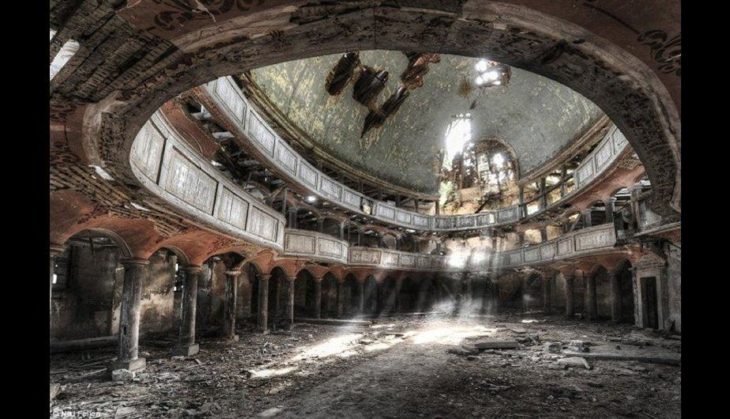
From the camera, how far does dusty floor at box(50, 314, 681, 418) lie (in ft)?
20.5

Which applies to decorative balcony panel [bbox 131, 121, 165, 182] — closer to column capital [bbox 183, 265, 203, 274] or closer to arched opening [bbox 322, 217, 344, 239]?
column capital [bbox 183, 265, 203, 274]

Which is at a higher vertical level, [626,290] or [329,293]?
[626,290]

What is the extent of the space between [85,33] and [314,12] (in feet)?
5.03

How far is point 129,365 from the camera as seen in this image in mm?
8727

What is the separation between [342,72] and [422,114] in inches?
360

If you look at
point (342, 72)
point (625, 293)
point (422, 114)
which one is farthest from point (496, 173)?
point (342, 72)

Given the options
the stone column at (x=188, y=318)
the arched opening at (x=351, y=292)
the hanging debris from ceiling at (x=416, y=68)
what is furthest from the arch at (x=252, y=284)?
the hanging debris from ceiling at (x=416, y=68)

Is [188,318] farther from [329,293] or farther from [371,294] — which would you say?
[371,294]

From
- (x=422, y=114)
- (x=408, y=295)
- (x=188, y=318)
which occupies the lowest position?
(x=408, y=295)

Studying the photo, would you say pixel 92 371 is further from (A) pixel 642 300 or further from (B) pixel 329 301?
(A) pixel 642 300

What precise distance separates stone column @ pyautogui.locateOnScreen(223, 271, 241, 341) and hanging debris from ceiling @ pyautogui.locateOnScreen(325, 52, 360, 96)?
1149 centimetres

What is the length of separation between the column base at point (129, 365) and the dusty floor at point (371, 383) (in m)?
0.31

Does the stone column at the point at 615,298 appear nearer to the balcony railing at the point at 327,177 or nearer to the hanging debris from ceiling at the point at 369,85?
the balcony railing at the point at 327,177

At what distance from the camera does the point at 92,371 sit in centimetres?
892
